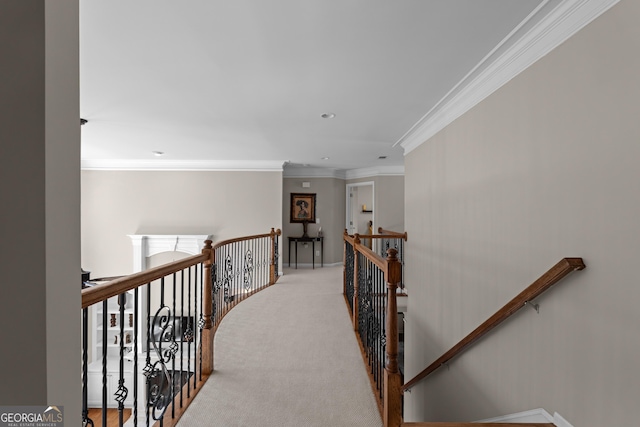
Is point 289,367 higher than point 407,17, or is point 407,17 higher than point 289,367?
point 407,17

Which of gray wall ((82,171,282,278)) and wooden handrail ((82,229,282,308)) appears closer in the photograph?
wooden handrail ((82,229,282,308))

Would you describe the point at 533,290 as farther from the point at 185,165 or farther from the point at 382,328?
the point at 185,165

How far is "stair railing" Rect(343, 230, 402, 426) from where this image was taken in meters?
1.73

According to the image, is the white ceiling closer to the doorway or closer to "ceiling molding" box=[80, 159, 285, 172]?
"ceiling molding" box=[80, 159, 285, 172]

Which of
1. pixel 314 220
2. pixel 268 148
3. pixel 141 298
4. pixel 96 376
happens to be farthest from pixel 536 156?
pixel 96 376

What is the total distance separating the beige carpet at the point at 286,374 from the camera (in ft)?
6.07

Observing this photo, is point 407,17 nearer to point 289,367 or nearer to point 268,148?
point 289,367

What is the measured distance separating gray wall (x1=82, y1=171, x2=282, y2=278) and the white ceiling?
2323 mm

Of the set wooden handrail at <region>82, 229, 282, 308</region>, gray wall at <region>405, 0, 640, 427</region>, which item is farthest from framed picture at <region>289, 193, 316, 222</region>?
wooden handrail at <region>82, 229, 282, 308</region>
